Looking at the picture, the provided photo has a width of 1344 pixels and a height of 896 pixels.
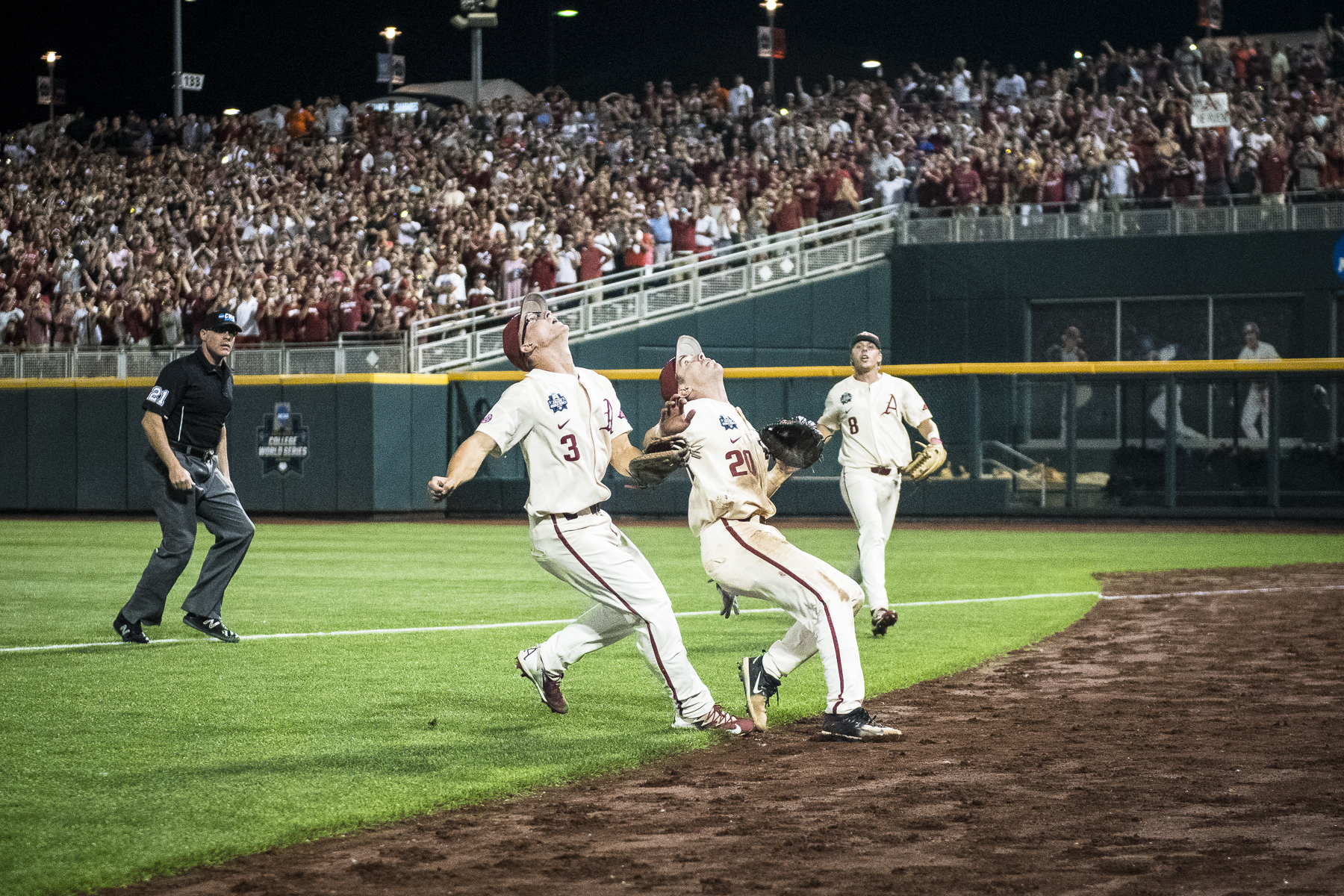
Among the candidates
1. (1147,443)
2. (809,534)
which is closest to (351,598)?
(809,534)

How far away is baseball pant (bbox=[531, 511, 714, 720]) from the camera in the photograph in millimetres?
6582

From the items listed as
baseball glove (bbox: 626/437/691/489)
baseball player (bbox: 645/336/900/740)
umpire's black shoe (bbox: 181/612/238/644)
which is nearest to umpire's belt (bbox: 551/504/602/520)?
baseball glove (bbox: 626/437/691/489)

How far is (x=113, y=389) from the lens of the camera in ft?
86.6

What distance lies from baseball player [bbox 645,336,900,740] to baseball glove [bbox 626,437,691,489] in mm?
104

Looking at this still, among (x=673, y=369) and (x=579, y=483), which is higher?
(x=673, y=369)

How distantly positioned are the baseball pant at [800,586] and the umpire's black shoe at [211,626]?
176 inches

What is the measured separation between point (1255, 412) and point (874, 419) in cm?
1404

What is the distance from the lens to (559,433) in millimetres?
6602

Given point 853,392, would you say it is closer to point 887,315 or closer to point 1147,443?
point 1147,443

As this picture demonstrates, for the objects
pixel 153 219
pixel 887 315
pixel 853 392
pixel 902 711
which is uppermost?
pixel 153 219

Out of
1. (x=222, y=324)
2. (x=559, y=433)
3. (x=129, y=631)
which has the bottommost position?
(x=129, y=631)

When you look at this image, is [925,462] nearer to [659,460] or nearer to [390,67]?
[659,460]

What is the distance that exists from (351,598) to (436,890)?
8.77 metres

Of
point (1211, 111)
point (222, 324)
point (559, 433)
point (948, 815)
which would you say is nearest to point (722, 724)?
point (559, 433)
